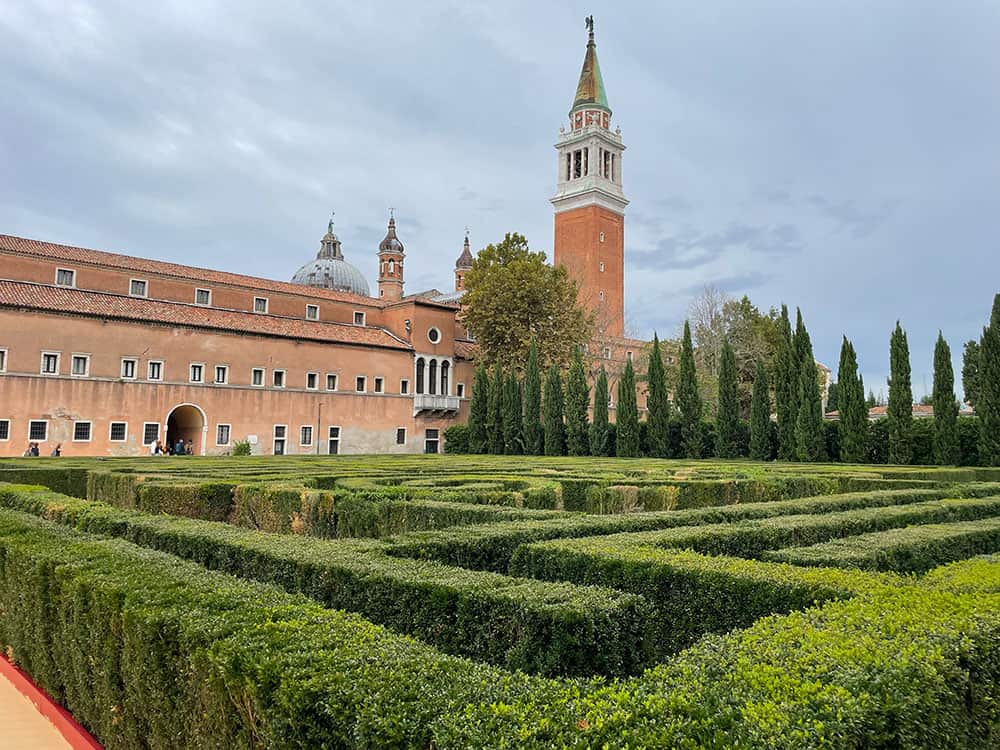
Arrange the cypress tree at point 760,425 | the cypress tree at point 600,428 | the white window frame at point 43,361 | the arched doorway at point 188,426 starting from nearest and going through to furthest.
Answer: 1. the white window frame at point 43,361
2. the cypress tree at point 760,425
3. the arched doorway at point 188,426
4. the cypress tree at point 600,428

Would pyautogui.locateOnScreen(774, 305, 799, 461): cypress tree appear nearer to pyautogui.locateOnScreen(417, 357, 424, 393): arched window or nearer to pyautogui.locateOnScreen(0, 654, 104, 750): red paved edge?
pyautogui.locateOnScreen(417, 357, 424, 393): arched window

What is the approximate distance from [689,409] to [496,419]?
35.0ft

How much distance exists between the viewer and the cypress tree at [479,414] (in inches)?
1503

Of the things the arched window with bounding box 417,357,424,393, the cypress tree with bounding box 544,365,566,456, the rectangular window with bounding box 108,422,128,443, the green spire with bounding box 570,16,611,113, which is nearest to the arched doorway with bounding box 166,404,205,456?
the rectangular window with bounding box 108,422,128,443

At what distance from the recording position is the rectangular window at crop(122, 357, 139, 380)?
30.7 meters

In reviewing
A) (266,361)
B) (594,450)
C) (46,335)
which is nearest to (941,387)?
(594,450)

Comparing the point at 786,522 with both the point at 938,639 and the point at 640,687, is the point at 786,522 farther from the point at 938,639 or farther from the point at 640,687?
the point at 640,687

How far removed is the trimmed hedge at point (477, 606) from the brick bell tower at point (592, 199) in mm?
49143

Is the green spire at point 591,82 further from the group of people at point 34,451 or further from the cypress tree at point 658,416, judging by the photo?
the group of people at point 34,451

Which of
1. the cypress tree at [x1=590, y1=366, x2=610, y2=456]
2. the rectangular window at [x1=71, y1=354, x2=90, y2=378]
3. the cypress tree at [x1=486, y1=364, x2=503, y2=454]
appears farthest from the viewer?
the cypress tree at [x1=486, y1=364, x2=503, y2=454]

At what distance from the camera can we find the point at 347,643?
284 centimetres

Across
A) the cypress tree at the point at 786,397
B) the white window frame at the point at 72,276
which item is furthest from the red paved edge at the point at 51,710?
the white window frame at the point at 72,276

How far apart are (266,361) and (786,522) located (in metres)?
32.5

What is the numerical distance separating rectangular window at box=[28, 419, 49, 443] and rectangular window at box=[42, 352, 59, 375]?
2018 millimetres
